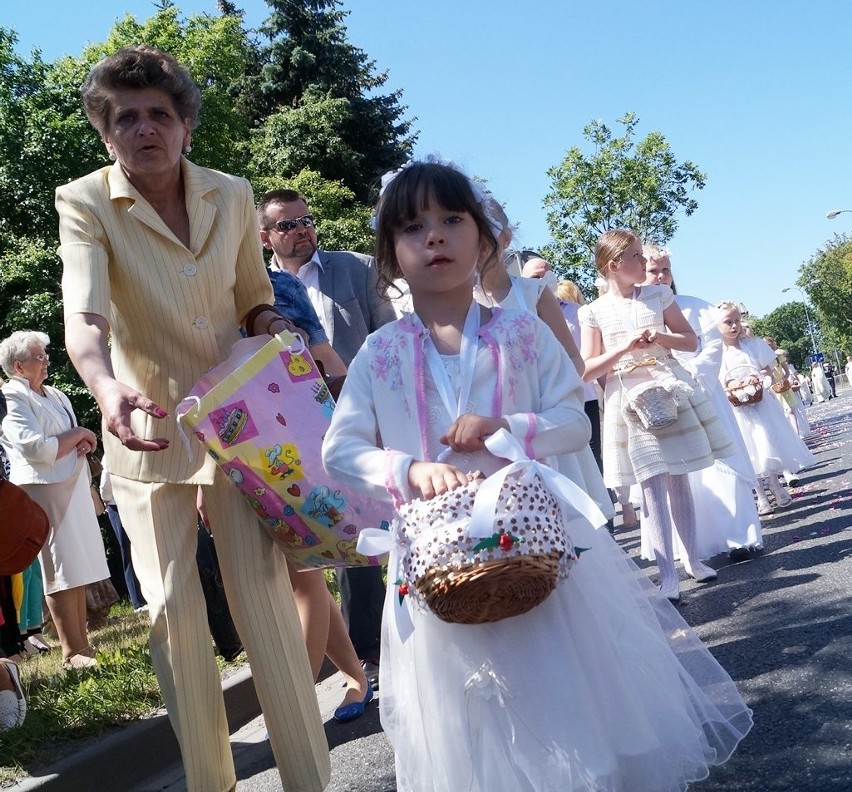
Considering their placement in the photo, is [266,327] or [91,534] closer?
[266,327]

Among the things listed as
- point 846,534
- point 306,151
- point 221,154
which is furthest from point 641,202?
point 846,534

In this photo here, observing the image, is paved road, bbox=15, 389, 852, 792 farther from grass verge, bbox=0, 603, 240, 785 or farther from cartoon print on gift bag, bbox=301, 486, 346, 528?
cartoon print on gift bag, bbox=301, 486, 346, 528

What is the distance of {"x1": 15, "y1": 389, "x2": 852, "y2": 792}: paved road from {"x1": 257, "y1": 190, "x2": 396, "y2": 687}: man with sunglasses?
1.41 feet

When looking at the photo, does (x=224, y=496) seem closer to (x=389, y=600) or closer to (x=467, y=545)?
(x=389, y=600)

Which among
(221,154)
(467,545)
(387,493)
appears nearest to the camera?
(467,545)

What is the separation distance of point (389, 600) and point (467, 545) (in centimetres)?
56

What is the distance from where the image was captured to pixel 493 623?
9.12 ft

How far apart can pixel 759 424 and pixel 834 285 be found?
80105 millimetres

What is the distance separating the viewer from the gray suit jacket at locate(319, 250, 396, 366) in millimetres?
5738

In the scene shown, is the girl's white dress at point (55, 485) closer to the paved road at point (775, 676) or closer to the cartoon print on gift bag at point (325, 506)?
the paved road at point (775, 676)

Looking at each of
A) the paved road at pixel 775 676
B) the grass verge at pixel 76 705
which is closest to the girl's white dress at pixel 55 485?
the grass verge at pixel 76 705

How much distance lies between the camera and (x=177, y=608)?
349 cm

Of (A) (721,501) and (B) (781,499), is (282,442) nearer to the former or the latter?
(A) (721,501)

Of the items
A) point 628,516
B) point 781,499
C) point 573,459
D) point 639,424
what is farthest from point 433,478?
point 628,516
